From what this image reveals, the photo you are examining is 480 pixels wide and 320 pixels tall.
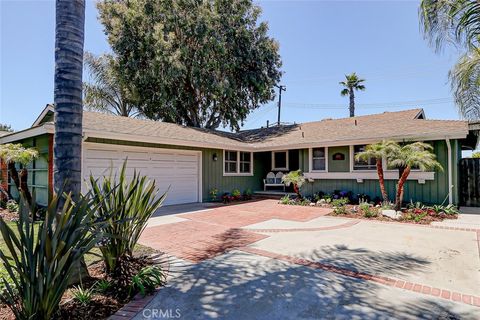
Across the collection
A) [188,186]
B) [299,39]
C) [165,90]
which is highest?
[299,39]

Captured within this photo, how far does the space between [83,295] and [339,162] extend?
1130cm

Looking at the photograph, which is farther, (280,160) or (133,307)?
(280,160)

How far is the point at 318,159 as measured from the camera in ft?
43.4

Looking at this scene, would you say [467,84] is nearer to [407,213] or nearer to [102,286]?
[407,213]

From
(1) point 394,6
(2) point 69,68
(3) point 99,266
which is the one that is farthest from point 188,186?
(1) point 394,6

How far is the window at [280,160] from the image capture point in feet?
52.3

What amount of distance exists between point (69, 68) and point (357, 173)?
36.0 ft

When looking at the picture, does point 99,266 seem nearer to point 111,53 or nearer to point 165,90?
point 165,90

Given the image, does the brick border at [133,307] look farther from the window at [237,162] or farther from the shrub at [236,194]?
the window at [237,162]

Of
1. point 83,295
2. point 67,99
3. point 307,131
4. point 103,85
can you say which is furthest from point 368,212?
point 103,85

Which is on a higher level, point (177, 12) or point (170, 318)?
point (177, 12)

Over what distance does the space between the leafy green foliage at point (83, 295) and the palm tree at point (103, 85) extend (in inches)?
808

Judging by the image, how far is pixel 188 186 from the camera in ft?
40.6

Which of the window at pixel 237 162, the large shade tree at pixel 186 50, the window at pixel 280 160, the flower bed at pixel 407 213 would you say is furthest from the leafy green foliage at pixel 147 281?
the large shade tree at pixel 186 50
